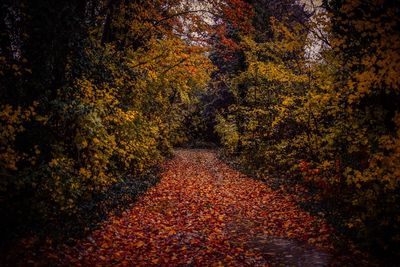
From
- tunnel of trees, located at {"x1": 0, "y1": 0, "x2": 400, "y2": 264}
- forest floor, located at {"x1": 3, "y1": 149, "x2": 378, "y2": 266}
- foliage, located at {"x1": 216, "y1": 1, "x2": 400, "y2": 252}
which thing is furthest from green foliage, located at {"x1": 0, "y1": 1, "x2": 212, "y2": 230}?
foliage, located at {"x1": 216, "y1": 1, "x2": 400, "y2": 252}

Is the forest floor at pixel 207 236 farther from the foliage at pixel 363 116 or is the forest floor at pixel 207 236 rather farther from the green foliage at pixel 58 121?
the green foliage at pixel 58 121

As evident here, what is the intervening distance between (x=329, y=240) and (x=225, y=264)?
2.59m

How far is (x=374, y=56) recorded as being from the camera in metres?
6.04

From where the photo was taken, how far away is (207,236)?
832 centimetres

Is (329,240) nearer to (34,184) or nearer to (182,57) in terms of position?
(34,184)

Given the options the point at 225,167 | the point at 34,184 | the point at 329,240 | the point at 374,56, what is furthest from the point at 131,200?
the point at 225,167

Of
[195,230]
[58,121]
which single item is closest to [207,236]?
[195,230]

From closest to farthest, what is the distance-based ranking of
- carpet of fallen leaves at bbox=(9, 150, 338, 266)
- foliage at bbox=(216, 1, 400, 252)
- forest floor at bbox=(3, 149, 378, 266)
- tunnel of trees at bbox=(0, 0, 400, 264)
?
1. foliage at bbox=(216, 1, 400, 252)
2. tunnel of trees at bbox=(0, 0, 400, 264)
3. forest floor at bbox=(3, 149, 378, 266)
4. carpet of fallen leaves at bbox=(9, 150, 338, 266)

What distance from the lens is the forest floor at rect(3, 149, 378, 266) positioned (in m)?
6.66

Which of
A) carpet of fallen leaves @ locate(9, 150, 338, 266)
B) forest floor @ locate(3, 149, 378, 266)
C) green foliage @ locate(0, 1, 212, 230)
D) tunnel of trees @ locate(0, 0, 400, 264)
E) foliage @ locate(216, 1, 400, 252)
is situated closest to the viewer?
foliage @ locate(216, 1, 400, 252)

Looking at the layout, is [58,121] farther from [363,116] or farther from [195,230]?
[363,116]

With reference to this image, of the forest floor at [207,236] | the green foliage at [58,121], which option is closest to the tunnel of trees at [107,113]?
the green foliage at [58,121]

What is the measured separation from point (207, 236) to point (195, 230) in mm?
577

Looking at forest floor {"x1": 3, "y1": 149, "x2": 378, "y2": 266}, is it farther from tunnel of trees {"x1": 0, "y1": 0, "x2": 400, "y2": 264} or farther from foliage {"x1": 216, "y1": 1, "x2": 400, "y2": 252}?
foliage {"x1": 216, "y1": 1, "x2": 400, "y2": 252}
